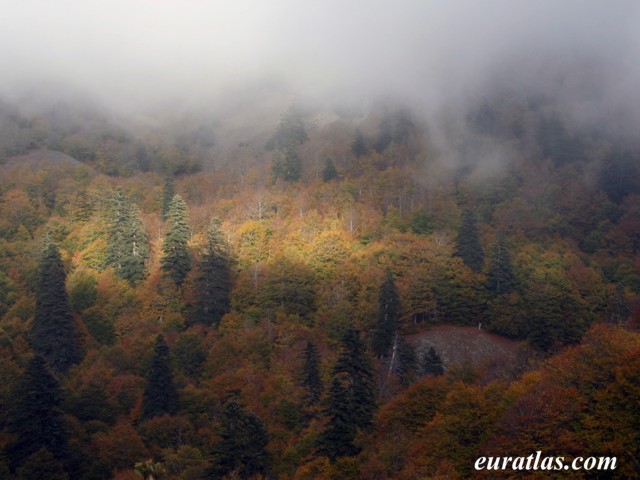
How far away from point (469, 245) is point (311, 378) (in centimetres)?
3249

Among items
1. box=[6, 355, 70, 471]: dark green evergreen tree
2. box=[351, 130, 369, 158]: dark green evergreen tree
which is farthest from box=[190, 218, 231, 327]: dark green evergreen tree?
box=[351, 130, 369, 158]: dark green evergreen tree

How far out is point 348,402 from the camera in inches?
1423

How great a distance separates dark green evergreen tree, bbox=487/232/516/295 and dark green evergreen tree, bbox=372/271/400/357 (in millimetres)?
13319

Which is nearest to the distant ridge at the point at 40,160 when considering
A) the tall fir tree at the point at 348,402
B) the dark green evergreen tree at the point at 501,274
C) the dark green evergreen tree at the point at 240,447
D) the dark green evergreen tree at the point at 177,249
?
the dark green evergreen tree at the point at 177,249

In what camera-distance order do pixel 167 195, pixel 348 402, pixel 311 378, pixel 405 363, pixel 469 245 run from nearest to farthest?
pixel 348 402, pixel 311 378, pixel 405 363, pixel 469 245, pixel 167 195

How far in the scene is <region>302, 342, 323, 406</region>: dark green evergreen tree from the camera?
42.9 meters

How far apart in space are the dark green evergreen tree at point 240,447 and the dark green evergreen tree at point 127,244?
3444cm

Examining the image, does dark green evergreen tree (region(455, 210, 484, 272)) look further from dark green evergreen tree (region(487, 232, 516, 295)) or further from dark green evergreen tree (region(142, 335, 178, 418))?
dark green evergreen tree (region(142, 335, 178, 418))

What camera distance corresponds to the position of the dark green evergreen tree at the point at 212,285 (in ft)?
197

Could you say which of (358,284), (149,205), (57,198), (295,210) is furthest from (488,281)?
(57,198)

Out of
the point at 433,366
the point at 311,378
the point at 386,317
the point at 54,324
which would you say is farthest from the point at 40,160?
the point at 433,366

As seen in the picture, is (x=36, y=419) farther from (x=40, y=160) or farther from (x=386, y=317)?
(x=40, y=160)

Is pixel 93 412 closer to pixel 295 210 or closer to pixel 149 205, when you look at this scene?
pixel 295 210

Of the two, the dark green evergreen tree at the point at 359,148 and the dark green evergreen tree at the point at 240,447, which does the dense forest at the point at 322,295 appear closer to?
the dark green evergreen tree at the point at 240,447
